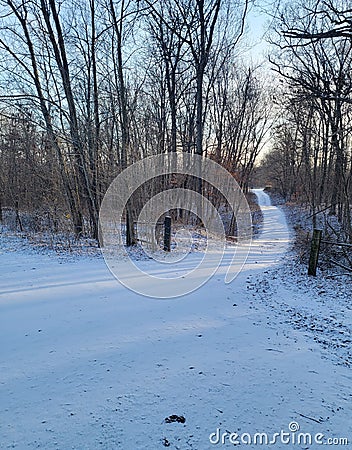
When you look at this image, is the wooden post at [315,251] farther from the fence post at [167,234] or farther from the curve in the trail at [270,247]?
the fence post at [167,234]

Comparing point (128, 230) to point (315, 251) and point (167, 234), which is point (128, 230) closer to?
point (167, 234)

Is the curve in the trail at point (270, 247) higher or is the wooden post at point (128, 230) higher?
the wooden post at point (128, 230)

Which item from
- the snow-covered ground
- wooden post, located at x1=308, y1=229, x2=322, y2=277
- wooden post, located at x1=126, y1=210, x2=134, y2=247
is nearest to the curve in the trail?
wooden post, located at x1=308, y1=229, x2=322, y2=277

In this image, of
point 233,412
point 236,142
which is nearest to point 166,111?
point 236,142

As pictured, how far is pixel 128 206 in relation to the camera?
826 centimetres

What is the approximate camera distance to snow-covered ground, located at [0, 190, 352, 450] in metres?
1.95

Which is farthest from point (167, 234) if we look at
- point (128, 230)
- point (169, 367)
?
point (169, 367)

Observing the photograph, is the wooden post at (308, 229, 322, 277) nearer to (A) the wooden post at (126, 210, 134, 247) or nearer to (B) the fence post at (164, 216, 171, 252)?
(B) the fence post at (164, 216, 171, 252)

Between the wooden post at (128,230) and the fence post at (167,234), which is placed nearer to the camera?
the fence post at (167,234)

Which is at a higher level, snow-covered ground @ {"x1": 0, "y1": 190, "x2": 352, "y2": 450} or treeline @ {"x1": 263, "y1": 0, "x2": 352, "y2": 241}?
treeline @ {"x1": 263, "y1": 0, "x2": 352, "y2": 241}

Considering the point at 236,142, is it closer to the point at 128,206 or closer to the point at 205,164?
the point at 205,164

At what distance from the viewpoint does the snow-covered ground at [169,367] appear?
195 centimetres

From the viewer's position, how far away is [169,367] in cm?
265

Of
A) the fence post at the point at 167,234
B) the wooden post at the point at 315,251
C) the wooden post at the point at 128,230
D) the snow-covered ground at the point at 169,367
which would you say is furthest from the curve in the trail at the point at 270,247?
the wooden post at the point at 128,230
